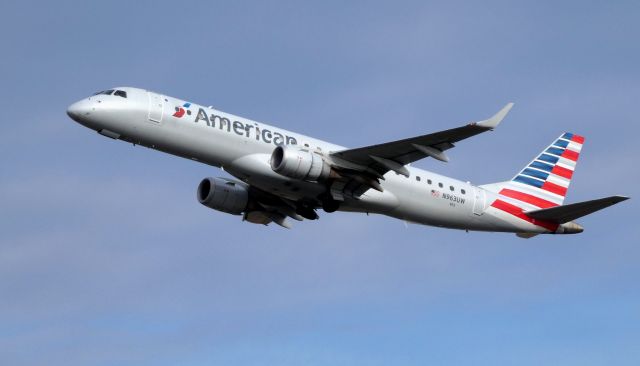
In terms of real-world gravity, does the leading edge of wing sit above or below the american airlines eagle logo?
below

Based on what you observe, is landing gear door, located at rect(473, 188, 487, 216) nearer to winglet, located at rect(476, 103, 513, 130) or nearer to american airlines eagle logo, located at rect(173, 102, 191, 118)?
winglet, located at rect(476, 103, 513, 130)

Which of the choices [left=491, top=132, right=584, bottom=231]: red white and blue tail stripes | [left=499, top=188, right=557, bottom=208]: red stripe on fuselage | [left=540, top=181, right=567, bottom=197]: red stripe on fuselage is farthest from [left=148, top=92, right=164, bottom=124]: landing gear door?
[left=540, top=181, right=567, bottom=197]: red stripe on fuselage

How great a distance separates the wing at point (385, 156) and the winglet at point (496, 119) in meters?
0.65

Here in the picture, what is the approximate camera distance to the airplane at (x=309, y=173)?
46.3 m

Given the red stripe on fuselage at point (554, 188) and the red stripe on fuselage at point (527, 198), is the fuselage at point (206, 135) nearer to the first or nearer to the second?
the red stripe on fuselage at point (527, 198)

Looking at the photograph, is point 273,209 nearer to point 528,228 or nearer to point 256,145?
point 256,145

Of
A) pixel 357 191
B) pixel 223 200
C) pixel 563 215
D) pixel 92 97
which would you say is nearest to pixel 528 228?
pixel 563 215

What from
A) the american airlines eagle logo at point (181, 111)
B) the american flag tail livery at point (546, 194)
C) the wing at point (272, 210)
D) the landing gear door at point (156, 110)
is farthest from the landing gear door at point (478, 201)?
the landing gear door at point (156, 110)

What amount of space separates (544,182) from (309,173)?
16166 millimetres

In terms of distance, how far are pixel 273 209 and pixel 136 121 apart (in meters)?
10.4

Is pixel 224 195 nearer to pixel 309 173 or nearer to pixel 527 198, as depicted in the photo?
pixel 309 173

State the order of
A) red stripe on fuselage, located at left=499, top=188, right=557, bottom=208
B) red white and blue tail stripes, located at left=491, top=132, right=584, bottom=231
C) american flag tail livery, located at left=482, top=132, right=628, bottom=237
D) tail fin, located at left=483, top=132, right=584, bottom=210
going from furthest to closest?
tail fin, located at left=483, top=132, right=584, bottom=210 → red stripe on fuselage, located at left=499, top=188, right=557, bottom=208 → red white and blue tail stripes, located at left=491, top=132, right=584, bottom=231 → american flag tail livery, located at left=482, top=132, right=628, bottom=237

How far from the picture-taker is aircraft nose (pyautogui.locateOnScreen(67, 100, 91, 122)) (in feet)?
151

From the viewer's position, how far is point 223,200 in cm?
5294
